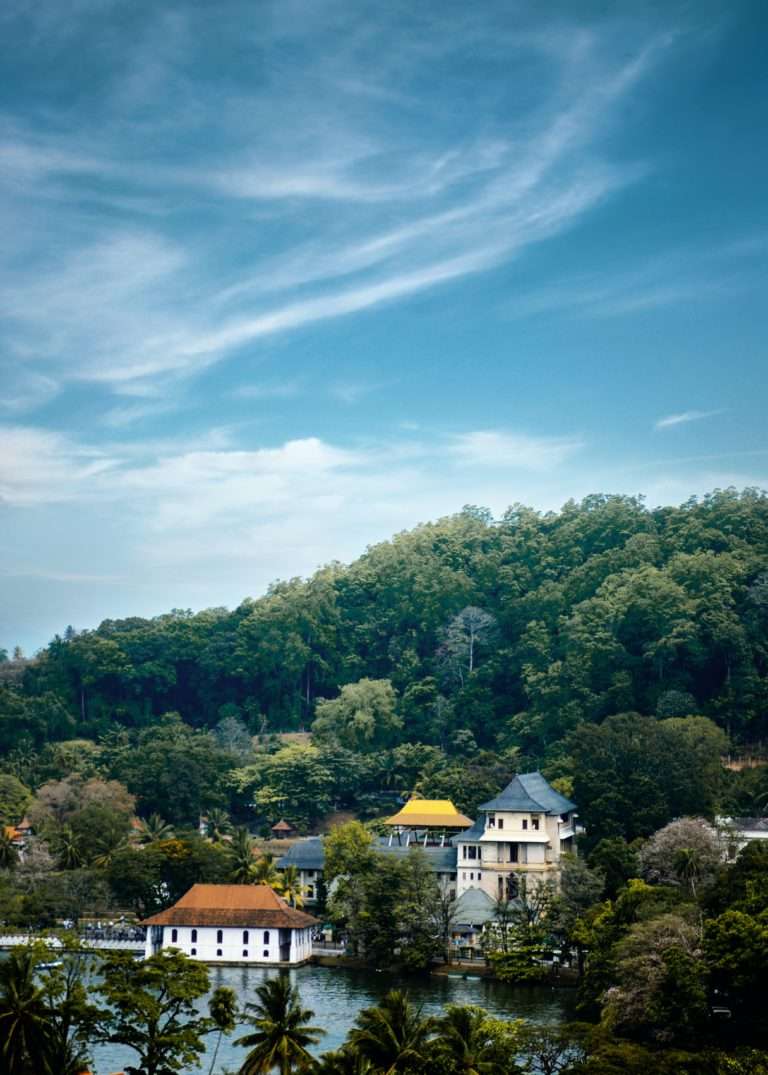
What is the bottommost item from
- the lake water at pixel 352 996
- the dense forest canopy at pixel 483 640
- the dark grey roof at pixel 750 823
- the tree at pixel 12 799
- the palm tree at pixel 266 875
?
the lake water at pixel 352 996

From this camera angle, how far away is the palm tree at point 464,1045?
1188 inches

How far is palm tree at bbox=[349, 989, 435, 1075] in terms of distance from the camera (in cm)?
2958

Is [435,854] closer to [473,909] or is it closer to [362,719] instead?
[473,909]

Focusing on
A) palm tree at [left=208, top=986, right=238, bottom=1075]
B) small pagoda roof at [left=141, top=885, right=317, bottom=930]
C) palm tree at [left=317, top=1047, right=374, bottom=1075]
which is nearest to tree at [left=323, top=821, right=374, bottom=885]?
small pagoda roof at [left=141, top=885, right=317, bottom=930]

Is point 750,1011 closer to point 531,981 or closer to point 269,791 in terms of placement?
point 531,981

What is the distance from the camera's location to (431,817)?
68.2 m

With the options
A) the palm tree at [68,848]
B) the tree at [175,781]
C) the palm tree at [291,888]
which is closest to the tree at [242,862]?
the palm tree at [291,888]

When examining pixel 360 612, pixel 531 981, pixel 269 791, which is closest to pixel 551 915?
pixel 531 981

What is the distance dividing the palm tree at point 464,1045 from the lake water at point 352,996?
30.5 feet

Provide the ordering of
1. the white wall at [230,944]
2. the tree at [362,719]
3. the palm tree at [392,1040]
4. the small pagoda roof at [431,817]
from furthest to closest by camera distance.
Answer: the tree at [362,719], the small pagoda roof at [431,817], the white wall at [230,944], the palm tree at [392,1040]

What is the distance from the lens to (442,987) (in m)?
48.8

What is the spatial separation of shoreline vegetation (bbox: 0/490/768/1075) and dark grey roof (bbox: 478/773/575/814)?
1.43m

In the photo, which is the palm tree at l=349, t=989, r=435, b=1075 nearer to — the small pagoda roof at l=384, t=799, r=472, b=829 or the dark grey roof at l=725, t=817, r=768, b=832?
the dark grey roof at l=725, t=817, r=768, b=832

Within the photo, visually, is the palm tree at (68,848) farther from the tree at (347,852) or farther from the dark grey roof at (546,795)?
the dark grey roof at (546,795)
